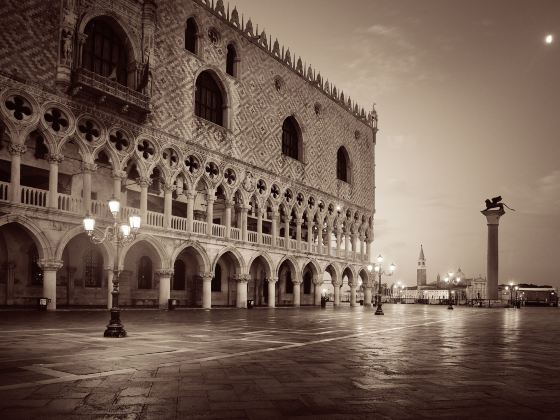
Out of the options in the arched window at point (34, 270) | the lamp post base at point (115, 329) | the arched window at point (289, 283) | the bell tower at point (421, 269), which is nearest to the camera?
the lamp post base at point (115, 329)

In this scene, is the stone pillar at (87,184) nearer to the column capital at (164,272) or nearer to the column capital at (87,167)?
the column capital at (87,167)

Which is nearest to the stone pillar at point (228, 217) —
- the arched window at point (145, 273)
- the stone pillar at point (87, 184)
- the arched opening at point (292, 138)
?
the arched window at point (145, 273)

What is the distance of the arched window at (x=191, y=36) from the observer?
25.5m

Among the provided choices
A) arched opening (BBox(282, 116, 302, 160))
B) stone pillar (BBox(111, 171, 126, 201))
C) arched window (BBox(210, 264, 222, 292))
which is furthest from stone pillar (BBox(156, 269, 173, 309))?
arched opening (BBox(282, 116, 302, 160))

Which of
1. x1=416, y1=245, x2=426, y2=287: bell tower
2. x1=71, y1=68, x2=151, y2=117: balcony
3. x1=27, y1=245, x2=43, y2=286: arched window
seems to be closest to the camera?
x1=71, y1=68, x2=151, y2=117: balcony

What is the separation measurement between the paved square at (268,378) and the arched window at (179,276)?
1721 centimetres

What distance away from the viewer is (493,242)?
38.8 meters

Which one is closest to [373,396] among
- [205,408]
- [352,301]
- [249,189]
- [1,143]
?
[205,408]

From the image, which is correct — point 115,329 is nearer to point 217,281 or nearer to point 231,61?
point 217,281

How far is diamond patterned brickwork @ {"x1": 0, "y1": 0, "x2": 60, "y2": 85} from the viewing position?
1767 centimetres

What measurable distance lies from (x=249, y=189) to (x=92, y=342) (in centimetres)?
1938

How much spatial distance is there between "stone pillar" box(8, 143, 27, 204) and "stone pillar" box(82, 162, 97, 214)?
2473mm

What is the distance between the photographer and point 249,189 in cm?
2806

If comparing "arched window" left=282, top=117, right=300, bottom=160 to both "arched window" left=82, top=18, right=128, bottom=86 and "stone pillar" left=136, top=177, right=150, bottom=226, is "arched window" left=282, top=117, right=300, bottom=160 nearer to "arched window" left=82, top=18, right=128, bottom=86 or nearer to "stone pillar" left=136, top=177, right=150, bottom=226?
"stone pillar" left=136, top=177, right=150, bottom=226
